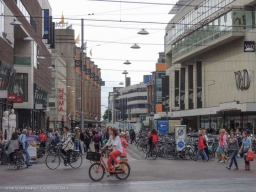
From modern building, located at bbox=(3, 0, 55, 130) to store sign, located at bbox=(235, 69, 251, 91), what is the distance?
1993cm

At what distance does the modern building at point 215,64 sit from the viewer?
5372cm

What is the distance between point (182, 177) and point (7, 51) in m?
26.0

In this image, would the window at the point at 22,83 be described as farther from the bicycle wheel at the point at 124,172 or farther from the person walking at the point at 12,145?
the bicycle wheel at the point at 124,172

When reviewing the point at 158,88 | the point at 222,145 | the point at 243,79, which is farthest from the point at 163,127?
the point at 158,88

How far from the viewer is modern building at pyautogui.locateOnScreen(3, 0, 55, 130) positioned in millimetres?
41219

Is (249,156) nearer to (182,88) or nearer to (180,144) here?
(180,144)

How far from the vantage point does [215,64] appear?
64562 mm

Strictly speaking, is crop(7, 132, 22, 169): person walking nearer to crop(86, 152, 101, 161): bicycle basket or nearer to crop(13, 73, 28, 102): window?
crop(86, 152, 101, 161): bicycle basket

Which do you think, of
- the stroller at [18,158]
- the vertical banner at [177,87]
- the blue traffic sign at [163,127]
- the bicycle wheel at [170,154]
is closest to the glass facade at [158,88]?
the vertical banner at [177,87]

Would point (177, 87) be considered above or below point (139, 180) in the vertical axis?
above

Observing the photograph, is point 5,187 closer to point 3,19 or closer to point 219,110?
point 3,19

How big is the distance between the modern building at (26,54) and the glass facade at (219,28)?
1706 centimetres

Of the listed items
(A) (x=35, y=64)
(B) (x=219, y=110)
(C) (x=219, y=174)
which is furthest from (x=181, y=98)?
(C) (x=219, y=174)

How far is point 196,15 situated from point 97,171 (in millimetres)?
53796
